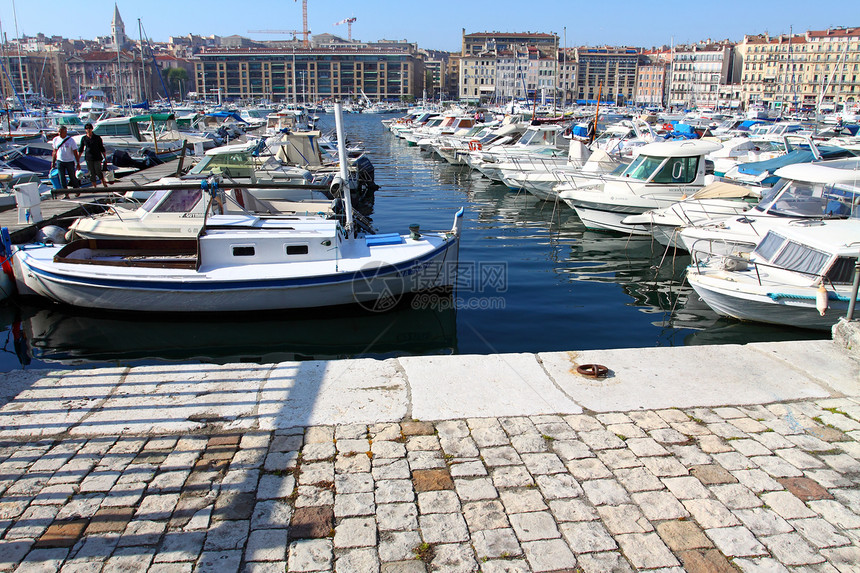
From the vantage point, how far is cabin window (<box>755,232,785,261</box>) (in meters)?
10.4

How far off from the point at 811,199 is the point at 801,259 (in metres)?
3.01

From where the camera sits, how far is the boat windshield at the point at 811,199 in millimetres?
11711

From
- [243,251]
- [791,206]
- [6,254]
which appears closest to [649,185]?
[791,206]

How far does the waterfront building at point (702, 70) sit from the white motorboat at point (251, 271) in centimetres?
15109

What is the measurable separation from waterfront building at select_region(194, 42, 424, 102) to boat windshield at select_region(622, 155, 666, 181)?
163 meters

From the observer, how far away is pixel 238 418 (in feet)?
16.0

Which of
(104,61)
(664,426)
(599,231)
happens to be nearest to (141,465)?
(664,426)

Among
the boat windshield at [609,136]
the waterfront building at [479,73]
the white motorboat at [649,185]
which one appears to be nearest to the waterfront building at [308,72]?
the waterfront building at [479,73]

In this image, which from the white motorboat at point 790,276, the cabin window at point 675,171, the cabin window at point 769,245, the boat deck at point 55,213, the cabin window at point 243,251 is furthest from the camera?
the cabin window at point 675,171

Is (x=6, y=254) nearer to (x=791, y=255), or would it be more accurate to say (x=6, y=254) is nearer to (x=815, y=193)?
(x=791, y=255)

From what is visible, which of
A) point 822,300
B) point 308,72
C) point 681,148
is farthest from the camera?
point 308,72

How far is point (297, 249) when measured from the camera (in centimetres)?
1036

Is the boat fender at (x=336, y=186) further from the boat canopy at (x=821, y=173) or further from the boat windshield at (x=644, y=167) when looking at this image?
the boat windshield at (x=644, y=167)

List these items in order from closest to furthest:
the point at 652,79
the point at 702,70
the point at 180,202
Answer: the point at 180,202, the point at 702,70, the point at 652,79
